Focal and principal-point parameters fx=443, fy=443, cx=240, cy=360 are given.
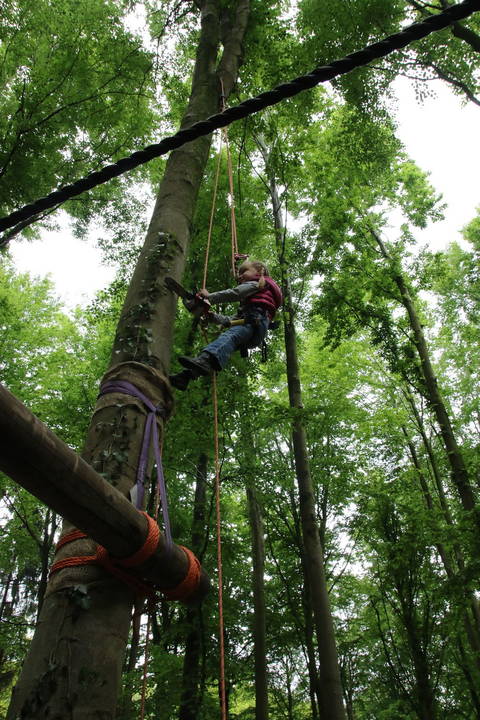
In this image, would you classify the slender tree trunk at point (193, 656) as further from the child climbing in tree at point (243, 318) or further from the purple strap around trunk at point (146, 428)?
the purple strap around trunk at point (146, 428)

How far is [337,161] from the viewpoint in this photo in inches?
359

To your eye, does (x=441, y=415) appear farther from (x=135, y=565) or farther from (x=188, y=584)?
(x=135, y=565)

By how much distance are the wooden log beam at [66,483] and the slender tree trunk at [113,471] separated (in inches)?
9.8

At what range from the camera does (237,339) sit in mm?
3768

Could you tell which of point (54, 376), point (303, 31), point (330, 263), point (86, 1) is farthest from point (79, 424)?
point (303, 31)

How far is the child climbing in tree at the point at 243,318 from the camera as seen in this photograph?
10.8 feet

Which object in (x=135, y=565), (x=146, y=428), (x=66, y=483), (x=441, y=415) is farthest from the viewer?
(x=441, y=415)

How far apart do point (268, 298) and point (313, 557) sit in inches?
153

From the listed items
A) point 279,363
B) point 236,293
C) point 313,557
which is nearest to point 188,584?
point 236,293

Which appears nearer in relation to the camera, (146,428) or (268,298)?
(146,428)

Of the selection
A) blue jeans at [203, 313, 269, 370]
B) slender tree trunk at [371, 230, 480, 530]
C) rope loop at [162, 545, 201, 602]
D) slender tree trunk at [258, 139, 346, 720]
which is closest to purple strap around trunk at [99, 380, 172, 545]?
rope loop at [162, 545, 201, 602]

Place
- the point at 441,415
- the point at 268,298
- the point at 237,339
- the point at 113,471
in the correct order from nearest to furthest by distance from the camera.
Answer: the point at 113,471 → the point at 237,339 → the point at 268,298 → the point at 441,415

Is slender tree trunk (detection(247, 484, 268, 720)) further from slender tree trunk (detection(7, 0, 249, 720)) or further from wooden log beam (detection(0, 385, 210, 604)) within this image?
wooden log beam (detection(0, 385, 210, 604))

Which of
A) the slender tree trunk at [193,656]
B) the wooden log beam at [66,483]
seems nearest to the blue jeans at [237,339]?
the wooden log beam at [66,483]
